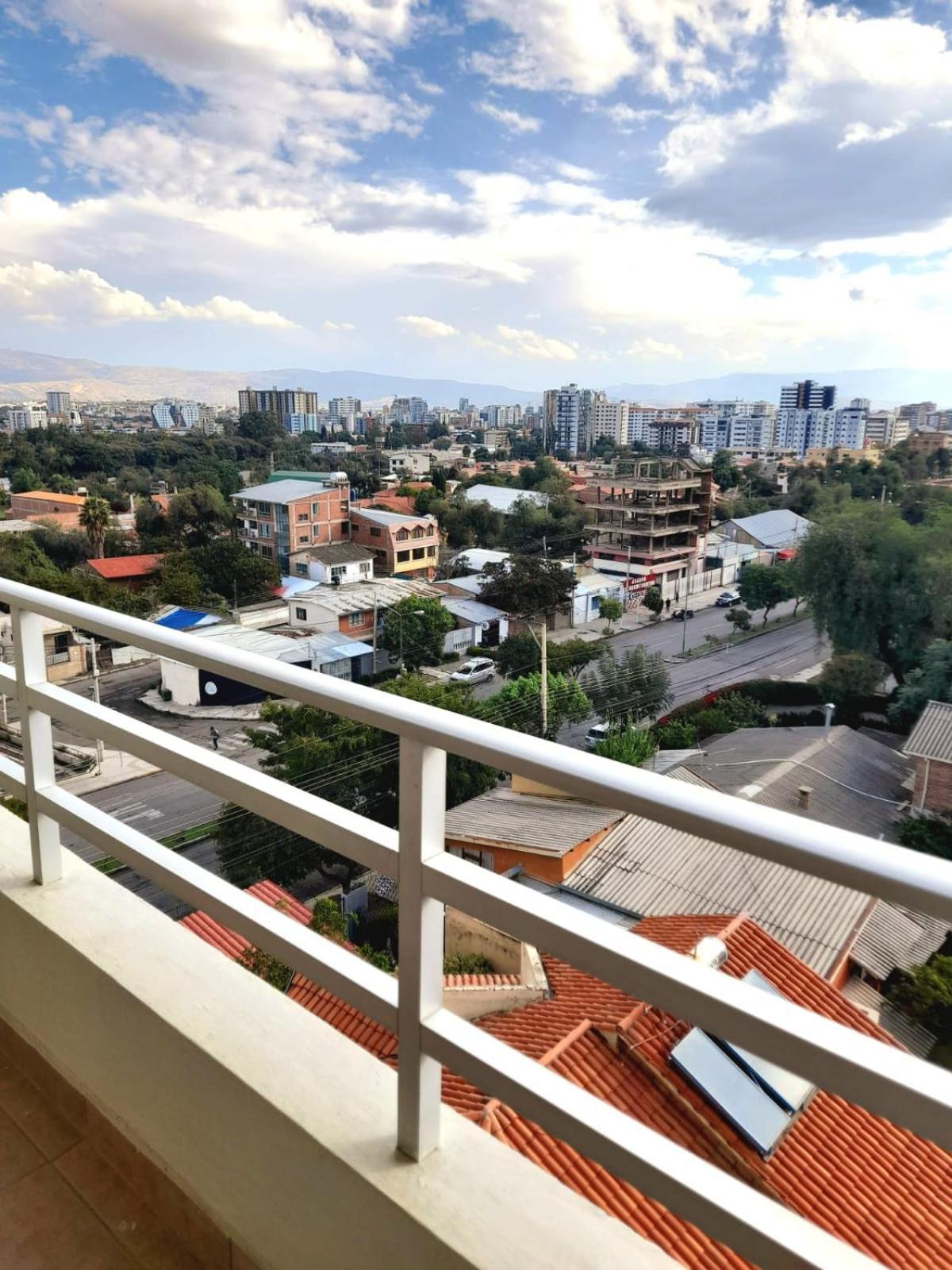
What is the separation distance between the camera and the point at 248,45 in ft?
20.9

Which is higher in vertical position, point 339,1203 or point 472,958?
point 339,1203

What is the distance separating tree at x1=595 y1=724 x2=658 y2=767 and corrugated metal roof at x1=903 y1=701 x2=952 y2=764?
3058mm

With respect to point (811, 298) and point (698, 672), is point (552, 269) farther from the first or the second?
point (698, 672)

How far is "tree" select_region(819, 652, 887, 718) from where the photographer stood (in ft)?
45.9

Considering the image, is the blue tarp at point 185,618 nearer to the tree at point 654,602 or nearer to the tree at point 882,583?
the tree at point 654,602

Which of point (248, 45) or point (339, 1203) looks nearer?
point (339, 1203)

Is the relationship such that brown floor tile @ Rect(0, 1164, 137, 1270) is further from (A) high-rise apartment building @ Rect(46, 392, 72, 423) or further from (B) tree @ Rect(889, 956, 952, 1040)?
(A) high-rise apartment building @ Rect(46, 392, 72, 423)

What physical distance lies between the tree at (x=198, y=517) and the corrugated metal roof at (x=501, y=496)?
8.16m

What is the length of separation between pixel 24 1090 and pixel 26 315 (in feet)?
89.3

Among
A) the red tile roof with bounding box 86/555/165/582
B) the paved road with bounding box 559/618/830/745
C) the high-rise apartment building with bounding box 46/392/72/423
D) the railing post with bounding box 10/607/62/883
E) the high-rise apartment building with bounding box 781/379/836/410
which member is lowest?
the paved road with bounding box 559/618/830/745

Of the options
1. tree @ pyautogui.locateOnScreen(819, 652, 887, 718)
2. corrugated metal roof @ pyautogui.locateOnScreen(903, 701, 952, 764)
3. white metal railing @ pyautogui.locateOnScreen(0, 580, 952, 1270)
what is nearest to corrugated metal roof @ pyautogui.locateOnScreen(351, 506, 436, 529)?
tree @ pyautogui.locateOnScreen(819, 652, 887, 718)

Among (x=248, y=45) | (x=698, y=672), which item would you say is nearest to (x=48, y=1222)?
(x=248, y=45)

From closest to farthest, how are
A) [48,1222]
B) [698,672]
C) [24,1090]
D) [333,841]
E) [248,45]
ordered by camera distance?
[333,841]
[48,1222]
[24,1090]
[248,45]
[698,672]

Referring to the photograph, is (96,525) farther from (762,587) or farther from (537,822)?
(762,587)
